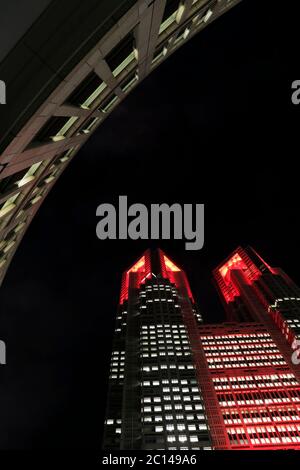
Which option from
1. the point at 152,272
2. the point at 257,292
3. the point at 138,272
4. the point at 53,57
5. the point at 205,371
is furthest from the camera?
the point at 138,272

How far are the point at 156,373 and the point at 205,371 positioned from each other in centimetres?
1628

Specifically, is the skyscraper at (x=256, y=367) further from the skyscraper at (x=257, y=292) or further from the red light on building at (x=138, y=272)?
the red light on building at (x=138, y=272)

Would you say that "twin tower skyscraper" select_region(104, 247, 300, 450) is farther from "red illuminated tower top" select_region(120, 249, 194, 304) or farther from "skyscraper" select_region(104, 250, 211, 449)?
"red illuminated tower top" select_region(120, 249, 194, 304)

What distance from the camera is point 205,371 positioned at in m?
96.6

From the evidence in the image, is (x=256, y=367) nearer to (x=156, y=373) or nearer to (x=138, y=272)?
(x=156, y=373)

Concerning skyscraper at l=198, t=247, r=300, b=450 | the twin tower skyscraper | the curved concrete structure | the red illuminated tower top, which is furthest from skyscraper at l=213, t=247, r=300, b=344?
the curved concrete structure

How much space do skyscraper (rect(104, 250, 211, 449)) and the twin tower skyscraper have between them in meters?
0.29

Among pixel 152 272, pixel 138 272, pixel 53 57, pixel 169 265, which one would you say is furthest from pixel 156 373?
pixel 53 57

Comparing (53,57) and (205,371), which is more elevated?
(205,371)

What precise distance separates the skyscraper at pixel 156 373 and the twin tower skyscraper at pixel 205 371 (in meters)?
0.29

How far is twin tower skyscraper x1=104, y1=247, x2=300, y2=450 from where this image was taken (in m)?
77.4

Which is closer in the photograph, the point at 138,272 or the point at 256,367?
the point at 256,367

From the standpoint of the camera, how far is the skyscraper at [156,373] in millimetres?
75812
